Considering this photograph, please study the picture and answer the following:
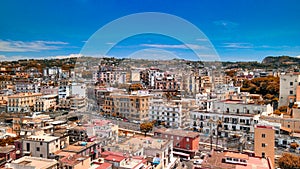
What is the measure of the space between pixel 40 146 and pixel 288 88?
203 inches

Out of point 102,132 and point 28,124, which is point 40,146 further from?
point 28,124

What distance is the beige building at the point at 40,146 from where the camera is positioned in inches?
114

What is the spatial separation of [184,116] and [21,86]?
22.9 ft

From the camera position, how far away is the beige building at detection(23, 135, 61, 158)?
290 cm

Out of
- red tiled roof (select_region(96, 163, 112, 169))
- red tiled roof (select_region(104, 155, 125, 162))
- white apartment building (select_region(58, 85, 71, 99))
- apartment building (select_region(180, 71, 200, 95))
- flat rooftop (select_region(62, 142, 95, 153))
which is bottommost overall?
red tiled roof (select_region(104, 155, 125, 162))

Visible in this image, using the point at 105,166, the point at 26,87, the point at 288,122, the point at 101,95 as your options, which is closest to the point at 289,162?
the point at 288,122

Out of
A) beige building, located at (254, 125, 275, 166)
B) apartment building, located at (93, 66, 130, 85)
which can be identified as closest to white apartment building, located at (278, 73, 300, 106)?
beige building, located at (254, 125, 275, 166)

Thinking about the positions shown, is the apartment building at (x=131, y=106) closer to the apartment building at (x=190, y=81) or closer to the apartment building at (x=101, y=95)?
the apartment building at (x=101, y=95)

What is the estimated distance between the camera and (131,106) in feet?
18.9

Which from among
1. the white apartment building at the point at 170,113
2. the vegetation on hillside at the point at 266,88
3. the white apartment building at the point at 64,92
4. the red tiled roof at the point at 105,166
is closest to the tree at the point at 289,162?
the red tiled roof at the point at 105,166

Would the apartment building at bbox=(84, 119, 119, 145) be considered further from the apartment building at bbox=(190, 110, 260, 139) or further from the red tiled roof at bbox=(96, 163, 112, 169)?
the apartment building at bbox=(190, 110, 260, 139)

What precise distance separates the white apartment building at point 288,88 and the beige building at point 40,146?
492 centimetres

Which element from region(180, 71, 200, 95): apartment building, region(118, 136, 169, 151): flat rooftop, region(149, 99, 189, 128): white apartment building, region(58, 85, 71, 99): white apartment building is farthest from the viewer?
region(58, 85, 71, 99): white apartment building

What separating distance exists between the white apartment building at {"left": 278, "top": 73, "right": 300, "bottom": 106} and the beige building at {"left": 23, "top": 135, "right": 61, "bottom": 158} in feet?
16.1
